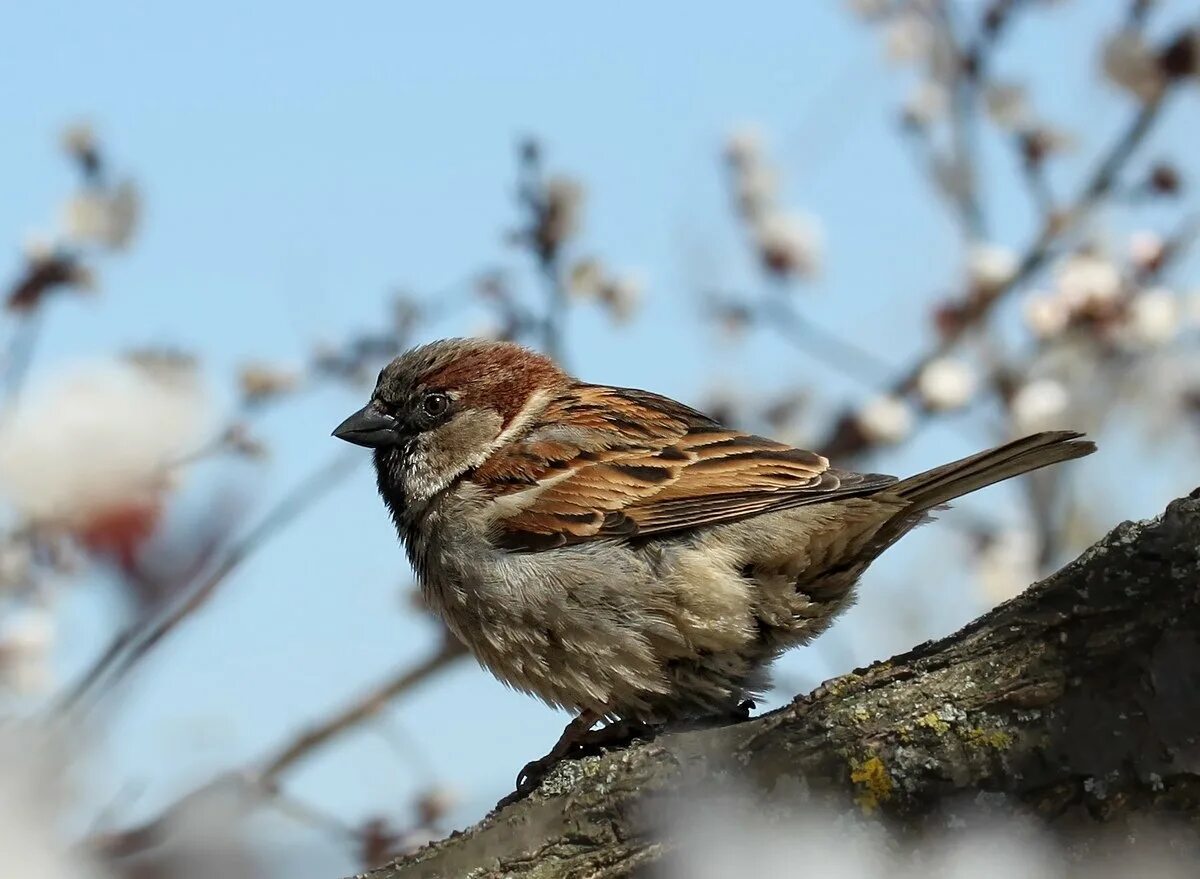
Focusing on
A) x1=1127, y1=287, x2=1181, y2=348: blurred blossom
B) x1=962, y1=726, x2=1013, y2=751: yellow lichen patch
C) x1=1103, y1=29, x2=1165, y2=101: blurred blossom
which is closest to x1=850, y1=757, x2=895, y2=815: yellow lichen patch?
x1=962, y1=726, x2=1013, y2=751: yellow lichen patch

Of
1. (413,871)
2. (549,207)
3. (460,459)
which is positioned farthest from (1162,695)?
(549,207)

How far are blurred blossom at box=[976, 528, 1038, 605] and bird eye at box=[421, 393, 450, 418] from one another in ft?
12.0

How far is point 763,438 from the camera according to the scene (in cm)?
338

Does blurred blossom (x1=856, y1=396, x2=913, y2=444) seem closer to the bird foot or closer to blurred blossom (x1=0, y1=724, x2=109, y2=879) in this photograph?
the bird foot

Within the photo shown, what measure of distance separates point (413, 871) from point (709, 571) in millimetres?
1020

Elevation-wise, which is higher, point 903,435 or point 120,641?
point 903,435

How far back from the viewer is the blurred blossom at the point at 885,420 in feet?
16.5

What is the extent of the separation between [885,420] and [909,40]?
13.2 ft

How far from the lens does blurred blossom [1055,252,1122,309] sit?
5.85 metres

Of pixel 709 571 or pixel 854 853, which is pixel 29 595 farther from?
pixel 854 853

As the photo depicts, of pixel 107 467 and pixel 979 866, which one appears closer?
pixel 107 467

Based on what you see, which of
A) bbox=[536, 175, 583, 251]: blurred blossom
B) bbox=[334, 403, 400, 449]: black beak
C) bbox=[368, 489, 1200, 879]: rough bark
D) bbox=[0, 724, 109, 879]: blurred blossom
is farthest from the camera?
bbox=[536, 175, 583, 251]: blurred blossom

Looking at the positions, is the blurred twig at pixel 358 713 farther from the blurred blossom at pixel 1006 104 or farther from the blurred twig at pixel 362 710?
the blurred blossom at pixel 1006 104

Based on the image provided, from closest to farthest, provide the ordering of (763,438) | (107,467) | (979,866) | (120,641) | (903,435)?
(120,641) < (107,467) < (979,866) < (763,438) < (903,435)
